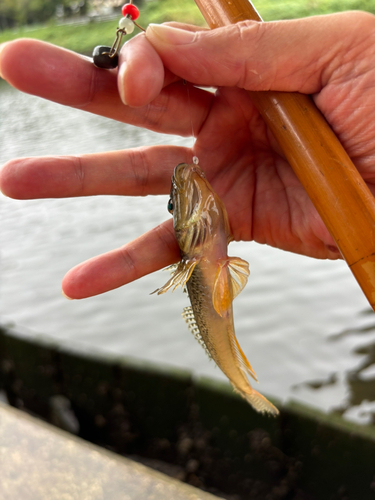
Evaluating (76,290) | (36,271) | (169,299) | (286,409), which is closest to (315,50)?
(76,290)

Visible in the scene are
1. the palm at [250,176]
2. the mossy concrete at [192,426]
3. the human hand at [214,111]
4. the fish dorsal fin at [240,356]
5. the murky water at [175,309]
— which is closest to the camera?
the human hand at [214,111]

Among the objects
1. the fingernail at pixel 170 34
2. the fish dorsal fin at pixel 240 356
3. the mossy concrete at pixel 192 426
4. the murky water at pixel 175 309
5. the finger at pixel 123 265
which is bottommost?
the murky water at pixel 175 309

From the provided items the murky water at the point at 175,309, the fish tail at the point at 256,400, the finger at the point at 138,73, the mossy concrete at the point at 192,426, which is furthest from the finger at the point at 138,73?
the murky water at the point at 175,309

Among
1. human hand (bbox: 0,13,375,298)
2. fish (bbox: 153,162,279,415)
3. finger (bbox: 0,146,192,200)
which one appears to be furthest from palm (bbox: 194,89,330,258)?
fish (bbox: 153,162,279,415)

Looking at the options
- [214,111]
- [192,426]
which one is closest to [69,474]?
[192,426]

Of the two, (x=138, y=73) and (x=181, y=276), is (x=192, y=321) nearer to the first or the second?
(x=181, y=276)

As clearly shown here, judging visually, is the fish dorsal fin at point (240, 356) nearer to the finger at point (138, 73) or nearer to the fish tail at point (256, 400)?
the fish tail at point (256, 400)
